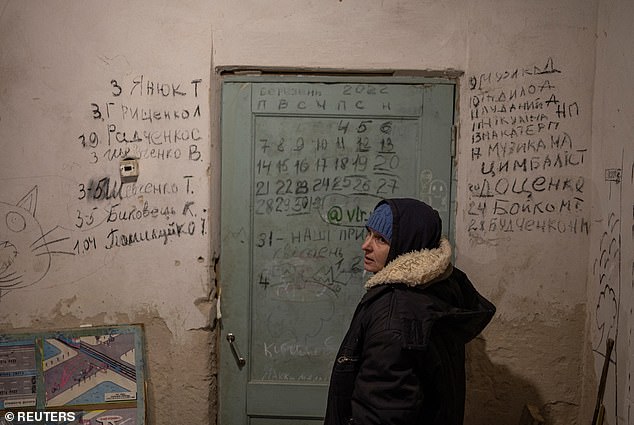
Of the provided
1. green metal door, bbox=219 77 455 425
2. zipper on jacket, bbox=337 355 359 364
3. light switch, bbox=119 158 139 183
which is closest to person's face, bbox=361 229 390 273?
zipper on jacket, bbox=337 355 359 364

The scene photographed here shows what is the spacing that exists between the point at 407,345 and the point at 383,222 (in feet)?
1.45

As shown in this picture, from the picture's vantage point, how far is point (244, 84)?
281 cm

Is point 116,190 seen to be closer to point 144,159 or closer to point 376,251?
point 144,159

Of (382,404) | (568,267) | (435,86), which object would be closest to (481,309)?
(382,404)

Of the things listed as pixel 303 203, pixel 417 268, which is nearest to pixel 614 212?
pixel 417 268

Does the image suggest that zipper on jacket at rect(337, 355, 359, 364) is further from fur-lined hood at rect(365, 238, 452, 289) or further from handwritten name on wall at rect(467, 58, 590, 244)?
handwritten name on wall at rect(467, 58, 590, 244)

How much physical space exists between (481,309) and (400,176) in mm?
864

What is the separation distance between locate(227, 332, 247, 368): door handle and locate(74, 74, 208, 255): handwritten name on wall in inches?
19.9

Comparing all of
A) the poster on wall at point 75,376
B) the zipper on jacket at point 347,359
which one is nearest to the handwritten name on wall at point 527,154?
the zipper on jacket at point 347,359

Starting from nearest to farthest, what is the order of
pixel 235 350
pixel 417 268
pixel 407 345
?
pixel 407 345
pixel 417 268
pixel 235 350

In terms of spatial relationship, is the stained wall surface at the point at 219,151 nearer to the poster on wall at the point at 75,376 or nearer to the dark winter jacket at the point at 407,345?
the poster on wall at the point at 75,376

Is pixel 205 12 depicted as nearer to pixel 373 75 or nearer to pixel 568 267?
pixel 373 75

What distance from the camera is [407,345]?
186 cm

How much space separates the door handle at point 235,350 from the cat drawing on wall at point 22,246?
86 cm
